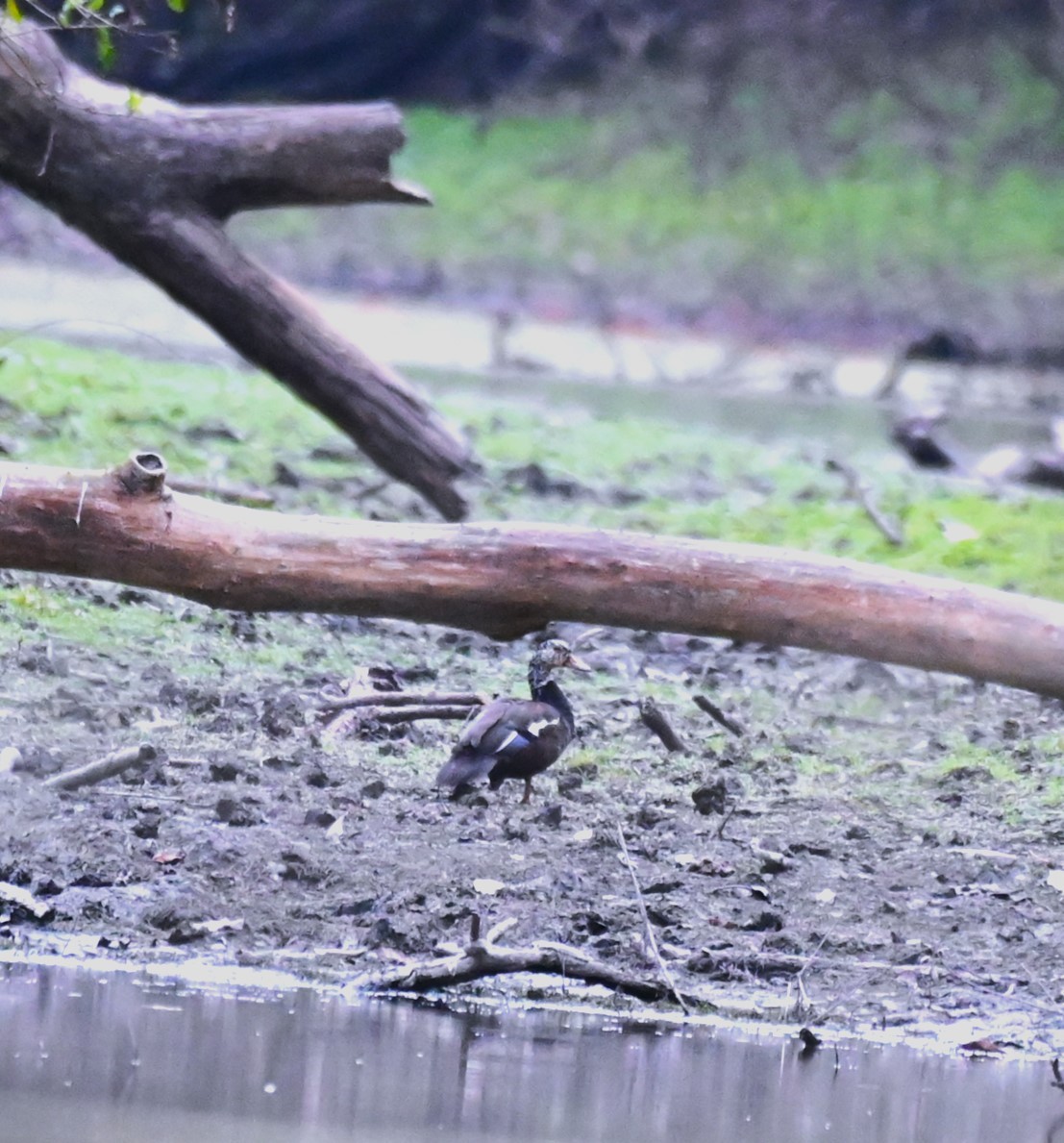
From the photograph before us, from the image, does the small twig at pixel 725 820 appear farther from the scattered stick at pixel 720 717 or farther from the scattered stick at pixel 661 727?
the scattered stick at pixel 720 717

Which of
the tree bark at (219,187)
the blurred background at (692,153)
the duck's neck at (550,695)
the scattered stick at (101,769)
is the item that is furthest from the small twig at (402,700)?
the blurred background at (692,153)

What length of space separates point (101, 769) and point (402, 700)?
0.92 m

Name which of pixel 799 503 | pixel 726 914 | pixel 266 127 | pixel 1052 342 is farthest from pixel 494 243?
pixel 726 914

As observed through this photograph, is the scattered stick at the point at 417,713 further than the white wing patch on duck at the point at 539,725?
Yes

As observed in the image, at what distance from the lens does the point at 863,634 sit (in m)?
4.51

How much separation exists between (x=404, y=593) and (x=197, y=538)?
0.42 metres

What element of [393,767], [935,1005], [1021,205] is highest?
[1021,205]

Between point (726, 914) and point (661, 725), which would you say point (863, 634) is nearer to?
point (726, 914)

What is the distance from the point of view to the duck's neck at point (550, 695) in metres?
5.30

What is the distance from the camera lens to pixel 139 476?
172 inches

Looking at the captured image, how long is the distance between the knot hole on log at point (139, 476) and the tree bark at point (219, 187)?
195 centimetres

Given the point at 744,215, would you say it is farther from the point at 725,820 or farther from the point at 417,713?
the point at 725,820

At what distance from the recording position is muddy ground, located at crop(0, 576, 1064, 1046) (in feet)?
14.7

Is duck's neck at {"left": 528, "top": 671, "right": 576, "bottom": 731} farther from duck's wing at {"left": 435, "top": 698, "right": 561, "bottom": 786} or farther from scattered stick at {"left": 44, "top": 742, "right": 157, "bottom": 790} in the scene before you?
scattered stick at {"left": 44, "top": 742, "right": 157, "bottom": 790}
